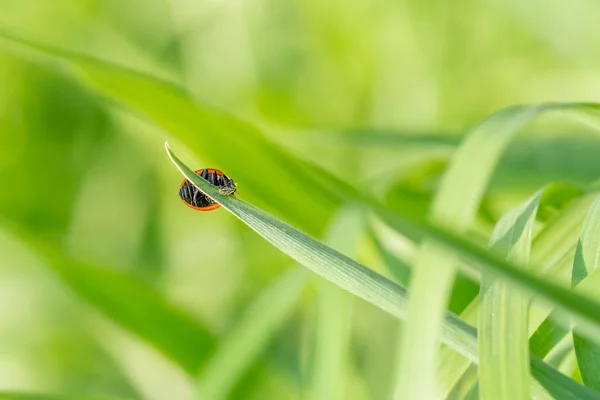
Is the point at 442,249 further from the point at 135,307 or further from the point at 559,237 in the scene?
the point at 135,307

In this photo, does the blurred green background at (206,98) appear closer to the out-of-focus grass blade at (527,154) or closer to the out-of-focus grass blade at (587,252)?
the out-of-focus grass blade at (527,154)

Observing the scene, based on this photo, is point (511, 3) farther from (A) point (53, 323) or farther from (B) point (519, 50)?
(A) point (53, 323)

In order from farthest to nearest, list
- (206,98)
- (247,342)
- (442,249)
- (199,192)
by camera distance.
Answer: (206,98)
(247,342)
(199,192)
(442,249)

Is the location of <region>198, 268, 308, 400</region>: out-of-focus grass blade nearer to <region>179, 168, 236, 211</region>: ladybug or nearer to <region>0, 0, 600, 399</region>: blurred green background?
<region>179, 168, 236, 211</region>: ladybug

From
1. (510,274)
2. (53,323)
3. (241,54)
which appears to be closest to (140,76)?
(510,274)

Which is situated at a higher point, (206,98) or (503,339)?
(206,98)

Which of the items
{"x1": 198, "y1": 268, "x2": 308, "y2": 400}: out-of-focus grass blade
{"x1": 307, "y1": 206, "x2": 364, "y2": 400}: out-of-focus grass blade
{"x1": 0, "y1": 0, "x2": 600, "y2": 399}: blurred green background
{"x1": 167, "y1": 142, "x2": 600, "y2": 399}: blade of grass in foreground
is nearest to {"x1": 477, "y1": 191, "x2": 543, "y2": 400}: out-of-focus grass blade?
{"x1": 167, "y1": 142, "x2": 600, "y2": 399}: blade of grass in foreground

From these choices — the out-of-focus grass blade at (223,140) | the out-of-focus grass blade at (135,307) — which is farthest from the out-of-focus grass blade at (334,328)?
the out-of-focus grass blade at (135,307)

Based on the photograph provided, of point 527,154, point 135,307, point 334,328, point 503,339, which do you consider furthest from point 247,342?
point 527,154
